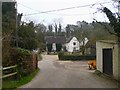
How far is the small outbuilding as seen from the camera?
19875mm

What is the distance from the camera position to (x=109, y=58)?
909 inches

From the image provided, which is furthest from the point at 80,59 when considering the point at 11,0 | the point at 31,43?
the point at 11,0

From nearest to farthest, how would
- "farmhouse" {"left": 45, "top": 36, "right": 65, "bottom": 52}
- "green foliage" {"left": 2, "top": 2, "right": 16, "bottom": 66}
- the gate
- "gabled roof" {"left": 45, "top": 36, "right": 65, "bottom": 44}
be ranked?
"green foliage" {"left": 2, "top": 2, "right": 16, "bottom": 66} → the gate → "farmhouse" {"left": 45, "top": 36, "right": 65, "bottom": 52} → "gabled roof" {"left": 45, "top": 36, "right": 65, "bottom": 44}

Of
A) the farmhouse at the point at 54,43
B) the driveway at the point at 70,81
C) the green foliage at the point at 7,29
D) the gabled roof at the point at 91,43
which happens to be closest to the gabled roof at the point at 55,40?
the farmhouse at the point at 54,43

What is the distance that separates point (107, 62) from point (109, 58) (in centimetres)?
90

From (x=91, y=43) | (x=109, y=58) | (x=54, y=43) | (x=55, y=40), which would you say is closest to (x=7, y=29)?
(x=109, y=58)

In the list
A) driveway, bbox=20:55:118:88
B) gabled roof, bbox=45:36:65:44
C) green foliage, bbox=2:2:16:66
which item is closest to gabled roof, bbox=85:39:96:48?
green foliage, bbox=2:2:16:66

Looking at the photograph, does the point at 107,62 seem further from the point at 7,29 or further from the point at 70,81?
the point at 7,29

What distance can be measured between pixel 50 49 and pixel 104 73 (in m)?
75.3

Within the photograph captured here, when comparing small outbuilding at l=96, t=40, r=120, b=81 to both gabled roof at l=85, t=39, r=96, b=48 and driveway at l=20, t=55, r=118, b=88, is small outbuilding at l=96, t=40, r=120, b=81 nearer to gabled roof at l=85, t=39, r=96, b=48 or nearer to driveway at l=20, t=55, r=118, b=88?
driveway at l=20, t=55, r=118, b=88

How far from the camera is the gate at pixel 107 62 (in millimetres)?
22547

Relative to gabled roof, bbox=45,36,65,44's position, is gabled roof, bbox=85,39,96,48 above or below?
below

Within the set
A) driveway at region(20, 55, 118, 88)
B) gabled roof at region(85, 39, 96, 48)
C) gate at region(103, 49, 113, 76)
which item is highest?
gabled roof at region(85, 39, 96, 48)

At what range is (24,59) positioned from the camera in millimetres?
21781
